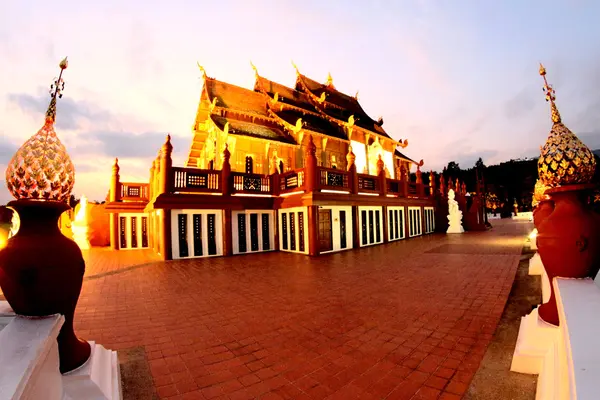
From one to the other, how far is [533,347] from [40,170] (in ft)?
14.9

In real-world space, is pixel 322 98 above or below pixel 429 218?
above

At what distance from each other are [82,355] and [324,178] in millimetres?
10537

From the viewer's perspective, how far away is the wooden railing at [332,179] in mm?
11916

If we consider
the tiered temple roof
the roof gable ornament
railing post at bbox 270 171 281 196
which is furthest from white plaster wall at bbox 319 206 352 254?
the roof gable ornament

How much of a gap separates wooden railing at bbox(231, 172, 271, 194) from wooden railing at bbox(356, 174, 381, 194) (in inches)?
185

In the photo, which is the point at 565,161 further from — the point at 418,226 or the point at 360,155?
the point at 360,155

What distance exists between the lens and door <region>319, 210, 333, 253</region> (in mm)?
11894

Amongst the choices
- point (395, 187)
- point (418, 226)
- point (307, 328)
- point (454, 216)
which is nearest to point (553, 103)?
point (307, 328)

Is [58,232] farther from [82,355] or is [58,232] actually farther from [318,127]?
[318,127]

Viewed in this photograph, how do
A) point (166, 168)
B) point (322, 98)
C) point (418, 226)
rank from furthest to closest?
point (322, 98) → point (418, 226) → point (166, 168)

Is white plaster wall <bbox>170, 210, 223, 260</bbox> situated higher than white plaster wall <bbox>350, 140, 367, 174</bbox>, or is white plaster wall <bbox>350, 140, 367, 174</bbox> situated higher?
white plaster wall <bbox>350, 140, 367, 174</bbox>

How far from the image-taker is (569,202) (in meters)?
2.13

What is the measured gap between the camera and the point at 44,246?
1922mm

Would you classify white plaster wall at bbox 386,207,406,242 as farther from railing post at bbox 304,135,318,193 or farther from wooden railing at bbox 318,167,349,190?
railing post at bbox 304,135,318,193
